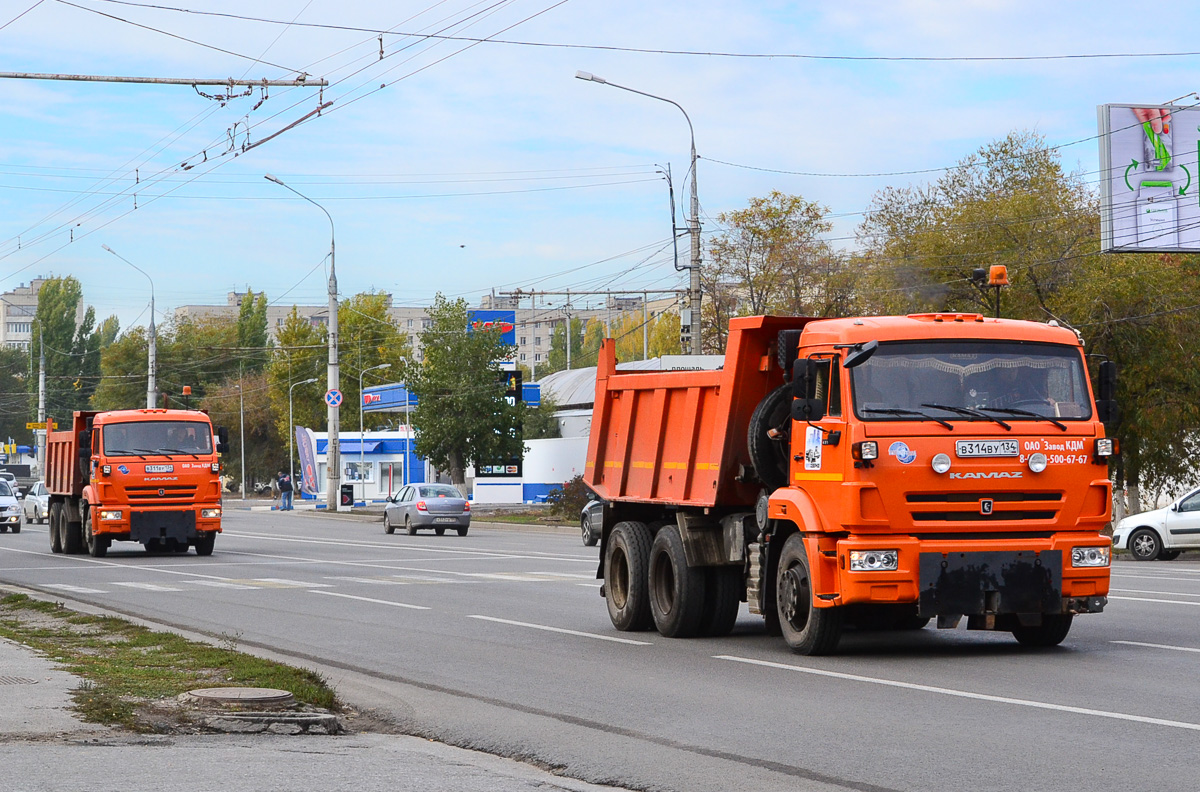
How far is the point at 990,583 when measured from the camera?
37.9 feet

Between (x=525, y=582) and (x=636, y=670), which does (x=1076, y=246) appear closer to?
(x=525, y=582)

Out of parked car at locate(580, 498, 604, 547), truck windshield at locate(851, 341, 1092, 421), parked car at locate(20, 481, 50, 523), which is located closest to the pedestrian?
parked car at locate(20, 481, 50, 523)

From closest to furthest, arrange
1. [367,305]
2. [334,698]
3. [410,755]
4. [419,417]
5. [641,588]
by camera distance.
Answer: [410,755]
[334,698]
[641,588]
[419,417]
[367,305]

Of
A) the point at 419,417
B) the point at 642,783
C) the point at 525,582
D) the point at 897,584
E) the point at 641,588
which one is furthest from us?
the point at 419,417

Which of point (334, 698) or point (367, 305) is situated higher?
point (367, 305)

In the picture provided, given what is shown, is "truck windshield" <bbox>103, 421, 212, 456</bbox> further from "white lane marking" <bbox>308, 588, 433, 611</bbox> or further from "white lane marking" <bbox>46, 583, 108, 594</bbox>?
"white lane marking" <bbox>308, 588, 433, 611</bbox>

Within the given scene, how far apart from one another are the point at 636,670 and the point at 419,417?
1993 inches

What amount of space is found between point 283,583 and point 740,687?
41.5 feet

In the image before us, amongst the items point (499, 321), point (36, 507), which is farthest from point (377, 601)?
point (499, 321)

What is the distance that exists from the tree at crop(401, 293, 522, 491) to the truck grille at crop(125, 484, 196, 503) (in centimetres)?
3182

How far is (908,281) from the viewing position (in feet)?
140

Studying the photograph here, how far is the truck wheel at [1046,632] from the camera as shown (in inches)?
492

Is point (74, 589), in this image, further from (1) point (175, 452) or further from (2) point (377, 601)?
(1) point (175, 452)

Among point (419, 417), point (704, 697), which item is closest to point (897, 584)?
point (704, 697)
